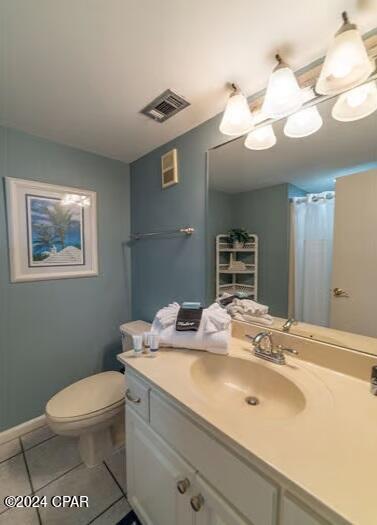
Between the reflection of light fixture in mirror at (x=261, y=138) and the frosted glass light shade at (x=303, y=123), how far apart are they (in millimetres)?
74

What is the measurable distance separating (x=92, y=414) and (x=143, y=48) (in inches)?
A: 68.2

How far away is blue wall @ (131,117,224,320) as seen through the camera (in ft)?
4.66

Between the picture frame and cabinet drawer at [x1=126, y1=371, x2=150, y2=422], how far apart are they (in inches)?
48.1

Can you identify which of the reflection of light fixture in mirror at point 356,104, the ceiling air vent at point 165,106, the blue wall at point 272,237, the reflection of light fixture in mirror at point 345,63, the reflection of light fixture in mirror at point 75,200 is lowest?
the blue wall at point 272,237

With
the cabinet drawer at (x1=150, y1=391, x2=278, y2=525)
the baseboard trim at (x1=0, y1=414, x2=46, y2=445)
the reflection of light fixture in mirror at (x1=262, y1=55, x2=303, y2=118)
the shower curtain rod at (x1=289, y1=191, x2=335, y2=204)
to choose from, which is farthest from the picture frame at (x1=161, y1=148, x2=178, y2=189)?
the baseboard trim at (x1=0, y1=414, x2=46, y2=445)

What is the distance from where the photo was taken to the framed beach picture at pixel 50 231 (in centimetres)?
147

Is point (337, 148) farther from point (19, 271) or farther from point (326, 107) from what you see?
point (19, 271)

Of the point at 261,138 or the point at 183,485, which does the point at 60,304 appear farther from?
the point at 261,138

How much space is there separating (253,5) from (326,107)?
1.52 feet

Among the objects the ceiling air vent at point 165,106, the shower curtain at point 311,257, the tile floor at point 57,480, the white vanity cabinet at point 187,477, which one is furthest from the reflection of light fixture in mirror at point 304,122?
the tile floor at point 57,480

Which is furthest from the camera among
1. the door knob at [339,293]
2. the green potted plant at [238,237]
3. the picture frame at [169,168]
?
the picture frame at [169,168]

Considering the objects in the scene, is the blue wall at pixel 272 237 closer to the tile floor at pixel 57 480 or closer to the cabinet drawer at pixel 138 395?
the cabinet drawer at pixel 138 395

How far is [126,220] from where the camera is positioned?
2016 mm

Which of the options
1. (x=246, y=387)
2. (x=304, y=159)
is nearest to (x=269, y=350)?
(x=246, y=387)
